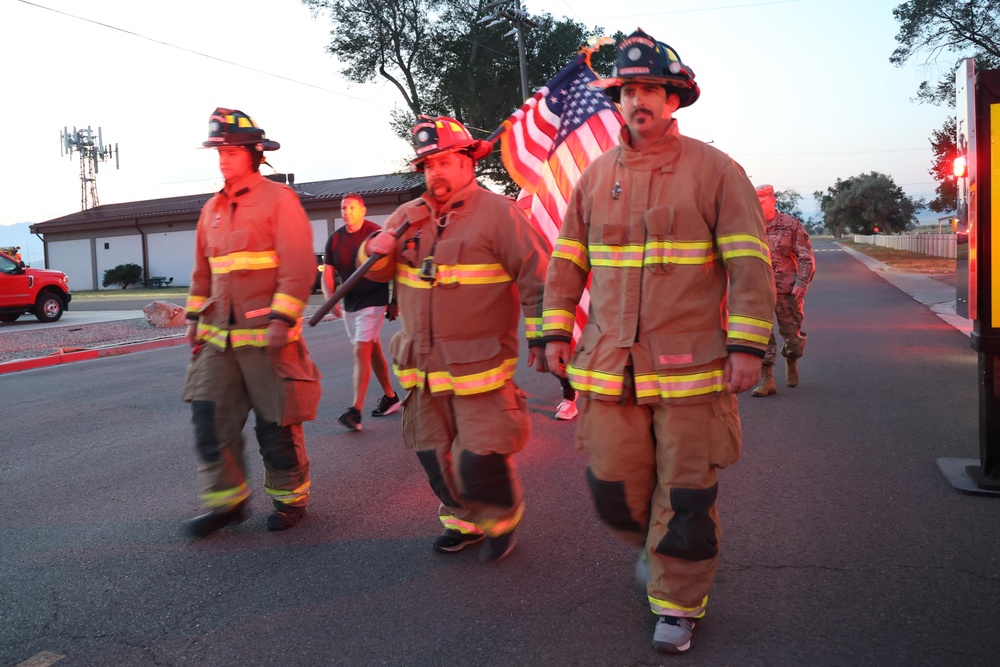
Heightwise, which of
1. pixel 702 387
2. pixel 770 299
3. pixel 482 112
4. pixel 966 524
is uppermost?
pixel 482 112

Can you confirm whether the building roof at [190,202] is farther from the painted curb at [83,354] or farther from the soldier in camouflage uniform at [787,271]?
the soldier in camouflage uniform at [787,271]

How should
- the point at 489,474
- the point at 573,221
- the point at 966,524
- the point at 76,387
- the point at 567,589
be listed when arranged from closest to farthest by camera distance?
the point at 573,221 < the point at 567,589 < the point at 489,474 < the point at 966,524 < the point at 76,387

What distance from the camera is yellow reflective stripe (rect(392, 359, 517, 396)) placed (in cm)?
411

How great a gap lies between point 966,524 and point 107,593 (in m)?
4.20

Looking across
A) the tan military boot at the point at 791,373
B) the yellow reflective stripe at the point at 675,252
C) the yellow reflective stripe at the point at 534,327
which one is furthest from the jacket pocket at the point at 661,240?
the tan military boot at the point at 791,373

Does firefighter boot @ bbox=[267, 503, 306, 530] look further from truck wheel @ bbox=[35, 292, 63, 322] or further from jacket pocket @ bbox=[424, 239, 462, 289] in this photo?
truck wheel @ bbox=[35, 292, 63, 322]

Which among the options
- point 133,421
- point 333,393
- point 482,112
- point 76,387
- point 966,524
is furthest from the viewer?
point 482,112

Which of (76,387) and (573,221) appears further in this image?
(76,387)

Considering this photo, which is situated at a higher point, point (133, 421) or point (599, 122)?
point (599, 122)

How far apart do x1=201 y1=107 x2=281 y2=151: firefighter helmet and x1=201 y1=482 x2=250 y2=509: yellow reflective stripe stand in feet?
5.82

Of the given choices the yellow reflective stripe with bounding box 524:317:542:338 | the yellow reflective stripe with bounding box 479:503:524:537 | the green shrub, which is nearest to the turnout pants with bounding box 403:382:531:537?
the yellow reflective stripe with bounding box 479:503:524:537

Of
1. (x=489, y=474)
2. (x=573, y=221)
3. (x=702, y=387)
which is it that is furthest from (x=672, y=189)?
(x=489, y=474)

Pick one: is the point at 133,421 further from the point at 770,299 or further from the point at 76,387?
the point at 770,299

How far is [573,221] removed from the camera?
3568mm
